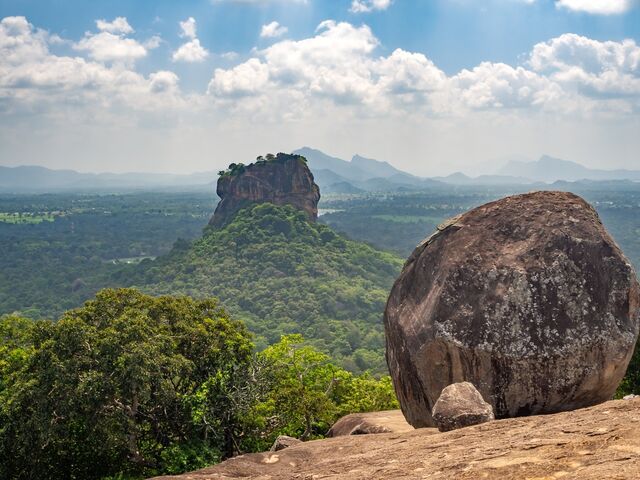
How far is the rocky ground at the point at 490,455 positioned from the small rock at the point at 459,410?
572mm

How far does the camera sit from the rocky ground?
673 centimetres

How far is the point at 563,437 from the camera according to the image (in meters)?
7.80

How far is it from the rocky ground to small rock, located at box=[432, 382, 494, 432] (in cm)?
57

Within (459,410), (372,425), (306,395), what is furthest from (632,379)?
(459,410)

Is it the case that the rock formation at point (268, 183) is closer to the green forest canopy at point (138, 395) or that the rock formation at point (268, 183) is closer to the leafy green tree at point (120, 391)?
the green forest canopy at point (138, 395)

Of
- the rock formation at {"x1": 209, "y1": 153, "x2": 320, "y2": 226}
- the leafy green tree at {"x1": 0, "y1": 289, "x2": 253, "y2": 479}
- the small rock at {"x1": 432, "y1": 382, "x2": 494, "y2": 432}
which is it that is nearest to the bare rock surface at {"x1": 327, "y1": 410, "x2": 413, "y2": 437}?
the small rock at {"x1": 432, "y1": 382, "x2": 494, "y2": 432}

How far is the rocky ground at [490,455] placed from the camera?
265 inches

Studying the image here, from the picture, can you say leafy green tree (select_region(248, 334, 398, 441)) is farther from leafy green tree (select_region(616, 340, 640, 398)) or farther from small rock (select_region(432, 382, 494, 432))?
leafy green tree (select_region(616, 340, 640, 398))

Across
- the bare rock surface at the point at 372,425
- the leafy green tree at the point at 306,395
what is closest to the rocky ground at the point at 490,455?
the bare rock surface at the point at 372,425

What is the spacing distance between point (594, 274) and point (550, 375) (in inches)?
107

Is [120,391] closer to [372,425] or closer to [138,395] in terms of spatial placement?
[138,395]

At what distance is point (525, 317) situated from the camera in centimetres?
1215

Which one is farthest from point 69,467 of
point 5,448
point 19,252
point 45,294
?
point 19,252

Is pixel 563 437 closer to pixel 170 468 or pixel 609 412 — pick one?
pixel 609 412
